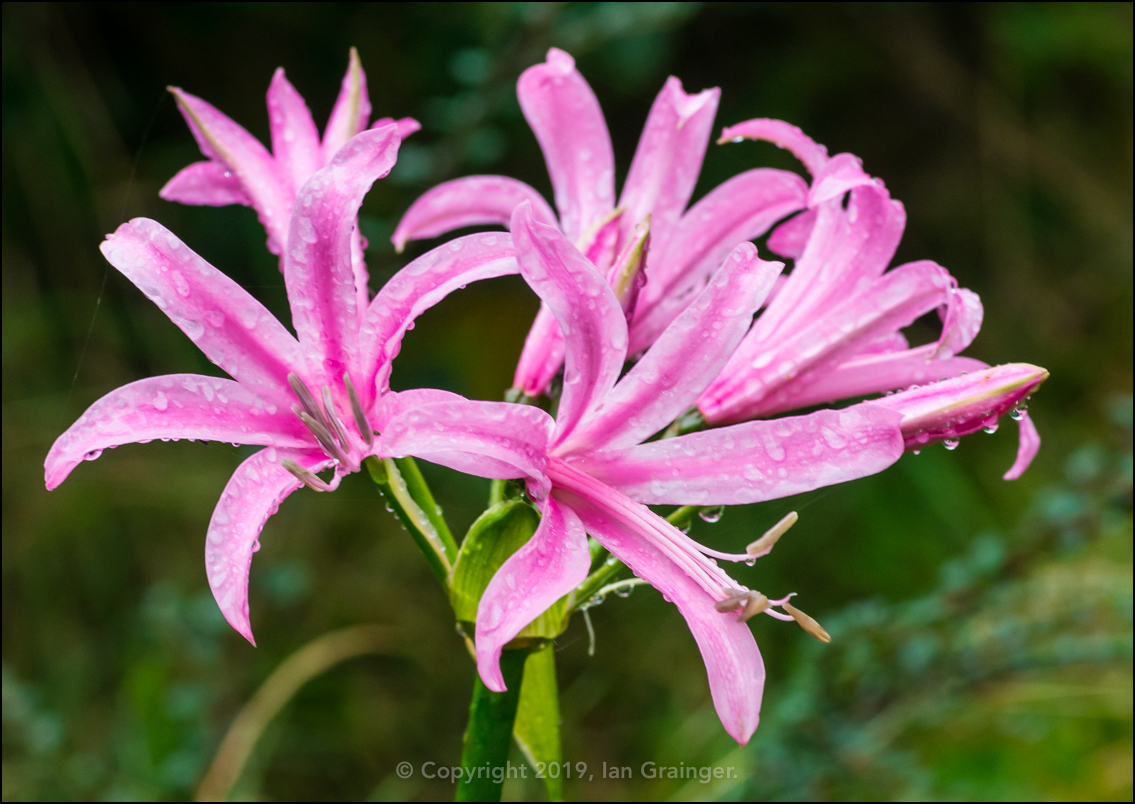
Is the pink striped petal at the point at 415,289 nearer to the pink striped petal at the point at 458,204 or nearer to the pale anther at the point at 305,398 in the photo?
the pale anther at the point at 305,398

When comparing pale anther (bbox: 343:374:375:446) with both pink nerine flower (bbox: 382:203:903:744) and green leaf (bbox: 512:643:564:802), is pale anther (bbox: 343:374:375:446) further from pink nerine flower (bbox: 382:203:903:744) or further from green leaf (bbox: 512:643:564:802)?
green leaf (bbox: 512:643:564:802)

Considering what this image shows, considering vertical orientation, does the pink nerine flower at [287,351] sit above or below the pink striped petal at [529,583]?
above

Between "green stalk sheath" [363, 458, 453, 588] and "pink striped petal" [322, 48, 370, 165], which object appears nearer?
"green stalk sheath" [363, 458, 453, 588]

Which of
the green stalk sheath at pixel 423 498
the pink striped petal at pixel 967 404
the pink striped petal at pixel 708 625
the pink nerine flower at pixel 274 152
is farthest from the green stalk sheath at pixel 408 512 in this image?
the pink striped petal at pixel 967 404

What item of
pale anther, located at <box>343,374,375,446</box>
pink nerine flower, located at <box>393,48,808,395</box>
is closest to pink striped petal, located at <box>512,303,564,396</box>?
pink nerine flower, located at <box>393,48,808,395</box>

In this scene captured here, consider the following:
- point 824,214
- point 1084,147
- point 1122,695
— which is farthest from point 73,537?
point 1084,147

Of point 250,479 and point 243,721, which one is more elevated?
point 250,479

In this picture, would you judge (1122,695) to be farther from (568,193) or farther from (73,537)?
(73,537)
